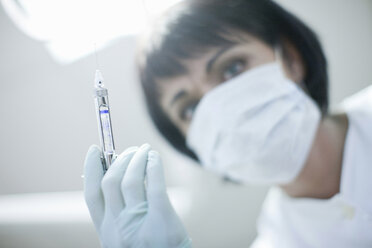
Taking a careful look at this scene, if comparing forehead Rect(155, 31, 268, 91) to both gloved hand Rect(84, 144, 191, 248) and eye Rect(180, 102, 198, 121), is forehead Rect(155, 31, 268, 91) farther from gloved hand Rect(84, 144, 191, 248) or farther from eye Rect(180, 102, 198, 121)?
gloved hand Rect(84, 144, 191, 248)

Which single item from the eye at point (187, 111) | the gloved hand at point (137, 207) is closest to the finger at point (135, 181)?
the gloved hand at point (137, 207)

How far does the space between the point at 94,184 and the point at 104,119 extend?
0.59ft

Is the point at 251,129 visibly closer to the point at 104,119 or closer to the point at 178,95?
the point at 178,95

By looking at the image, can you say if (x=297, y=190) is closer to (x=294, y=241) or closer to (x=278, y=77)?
(x=294, y=241)

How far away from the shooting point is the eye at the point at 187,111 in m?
0.78

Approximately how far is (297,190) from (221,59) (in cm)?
43

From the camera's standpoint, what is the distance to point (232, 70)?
754 millimetres

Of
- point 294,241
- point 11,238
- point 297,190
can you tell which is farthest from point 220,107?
point 11,238

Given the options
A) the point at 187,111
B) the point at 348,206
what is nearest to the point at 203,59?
the point at 187,111

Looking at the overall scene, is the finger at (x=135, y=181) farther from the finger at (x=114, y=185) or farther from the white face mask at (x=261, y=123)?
the white face mask at (x=261, y=123)

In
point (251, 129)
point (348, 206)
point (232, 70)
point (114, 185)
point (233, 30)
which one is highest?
point (233, 30)

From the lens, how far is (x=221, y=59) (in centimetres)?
75

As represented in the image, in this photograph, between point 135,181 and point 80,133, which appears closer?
point 135,181

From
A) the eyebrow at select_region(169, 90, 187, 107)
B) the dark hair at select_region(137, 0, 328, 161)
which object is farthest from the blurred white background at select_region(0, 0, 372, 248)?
the eyebrow at select_region(169, 90, 187, 107)
